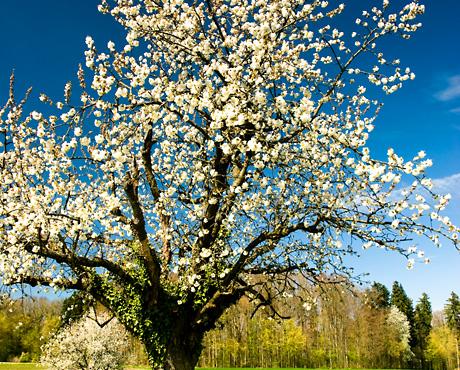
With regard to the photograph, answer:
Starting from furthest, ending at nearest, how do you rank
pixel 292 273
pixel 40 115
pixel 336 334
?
pixel 336 334 < pixel 292 273 < pixel 40 115

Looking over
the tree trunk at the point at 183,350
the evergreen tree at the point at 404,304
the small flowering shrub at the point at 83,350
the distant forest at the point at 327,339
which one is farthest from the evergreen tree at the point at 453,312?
the tree trunk at the point at 183,350

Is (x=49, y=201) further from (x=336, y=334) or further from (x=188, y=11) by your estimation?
(x=336, y=334)

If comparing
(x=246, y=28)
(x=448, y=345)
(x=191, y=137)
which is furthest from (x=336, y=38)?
(x=448, y=345)

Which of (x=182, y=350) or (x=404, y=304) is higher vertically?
(x=404, y=304)

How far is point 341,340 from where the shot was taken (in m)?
59.1

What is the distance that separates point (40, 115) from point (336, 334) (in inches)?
2303

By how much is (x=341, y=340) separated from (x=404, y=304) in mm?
17016

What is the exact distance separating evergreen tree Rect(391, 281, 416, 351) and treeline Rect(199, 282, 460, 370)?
0.05 ft

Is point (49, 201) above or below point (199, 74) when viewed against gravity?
below

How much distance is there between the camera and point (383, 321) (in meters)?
61.6

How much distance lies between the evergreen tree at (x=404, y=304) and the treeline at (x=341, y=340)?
0.05ft

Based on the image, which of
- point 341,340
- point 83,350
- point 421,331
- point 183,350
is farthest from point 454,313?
point 183,350

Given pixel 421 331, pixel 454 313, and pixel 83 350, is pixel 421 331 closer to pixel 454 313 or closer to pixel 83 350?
pixel 454 313

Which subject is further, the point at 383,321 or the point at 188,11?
the point at 383,321
